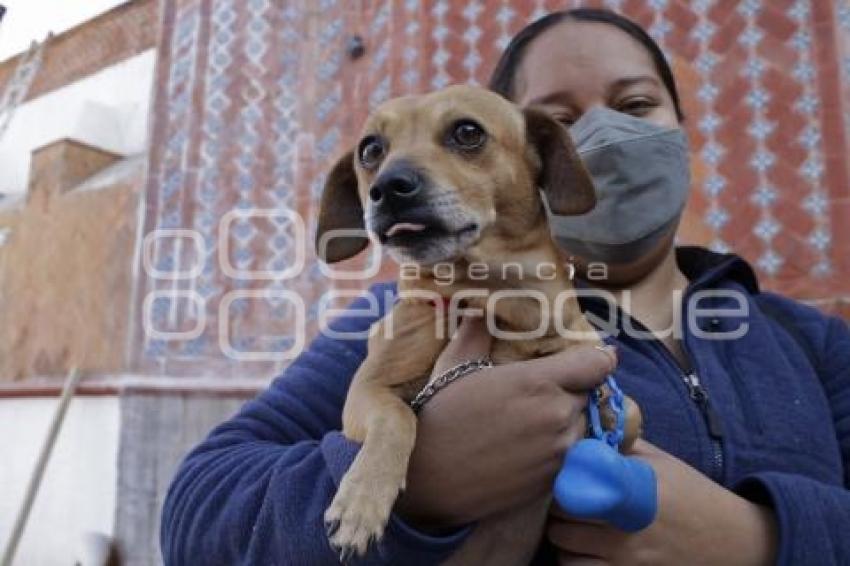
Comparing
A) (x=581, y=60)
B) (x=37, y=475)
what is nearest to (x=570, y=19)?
(x=581, y=60)

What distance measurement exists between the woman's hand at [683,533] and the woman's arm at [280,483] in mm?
195

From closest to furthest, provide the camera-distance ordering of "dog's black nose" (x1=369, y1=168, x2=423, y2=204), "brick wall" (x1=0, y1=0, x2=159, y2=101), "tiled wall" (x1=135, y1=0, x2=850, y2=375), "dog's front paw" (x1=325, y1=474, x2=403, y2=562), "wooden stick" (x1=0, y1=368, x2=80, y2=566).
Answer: "dog's front paw" (x1=325, y1=474, x2=403, y2=562), "dog's black nose" (x1=369, y1=168, x2=423, y2=204), "tiled wall" (x1=135, y1=0, x2=850, y2=375), "wooden stick" (x1=0, y1=368, x2=80, y2=566), "brick wall" (x1=0, y1=0, x2=159, y2=101)

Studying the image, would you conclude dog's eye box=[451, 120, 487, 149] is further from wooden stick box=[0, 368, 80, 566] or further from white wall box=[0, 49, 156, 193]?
white wall box=[0, 49, 156, 193]

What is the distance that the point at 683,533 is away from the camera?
1048mm

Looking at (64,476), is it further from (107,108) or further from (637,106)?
(637,106)

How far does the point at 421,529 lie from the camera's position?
0.98 meters

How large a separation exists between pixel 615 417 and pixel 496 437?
192 millimetres

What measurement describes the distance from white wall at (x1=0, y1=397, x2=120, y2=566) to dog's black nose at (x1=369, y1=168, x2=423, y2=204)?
370cm

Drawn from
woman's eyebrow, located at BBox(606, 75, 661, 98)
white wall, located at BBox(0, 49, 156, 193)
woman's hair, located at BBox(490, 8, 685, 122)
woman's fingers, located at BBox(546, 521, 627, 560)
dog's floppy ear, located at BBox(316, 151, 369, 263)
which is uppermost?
white wall, located at BBox(0, 49, 156, 193)

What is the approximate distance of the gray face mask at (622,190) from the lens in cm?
149

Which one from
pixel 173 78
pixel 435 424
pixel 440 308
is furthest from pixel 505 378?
pixel 173 78

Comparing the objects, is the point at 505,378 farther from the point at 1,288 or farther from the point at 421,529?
the point at 1,288

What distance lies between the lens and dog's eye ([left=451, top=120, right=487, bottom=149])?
1365 mm

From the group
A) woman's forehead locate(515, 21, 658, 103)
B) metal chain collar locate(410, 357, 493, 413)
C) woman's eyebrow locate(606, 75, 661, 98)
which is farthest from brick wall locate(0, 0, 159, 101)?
metal chain collar locate(410, 357, 493, 413)
